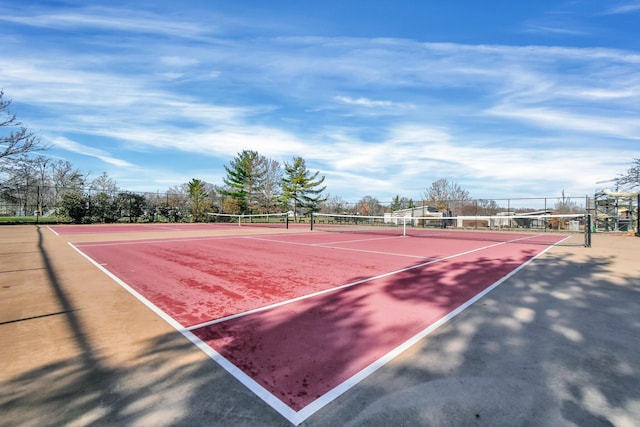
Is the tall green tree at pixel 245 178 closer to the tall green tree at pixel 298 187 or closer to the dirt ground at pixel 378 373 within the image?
the tall green tree at pixel 298 187

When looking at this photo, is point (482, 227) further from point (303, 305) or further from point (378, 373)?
point (378, 373)

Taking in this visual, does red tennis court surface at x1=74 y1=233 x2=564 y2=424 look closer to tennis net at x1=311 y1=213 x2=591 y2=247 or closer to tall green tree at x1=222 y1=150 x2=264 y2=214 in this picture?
tennis net at x1=311 y1=213 x2=591 y2=247

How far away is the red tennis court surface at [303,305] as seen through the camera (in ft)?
8.05

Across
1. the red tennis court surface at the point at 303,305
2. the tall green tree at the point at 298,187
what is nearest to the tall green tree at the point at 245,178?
the tall green tree at the point at 298,187

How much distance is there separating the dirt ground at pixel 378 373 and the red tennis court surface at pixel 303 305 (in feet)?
0.58

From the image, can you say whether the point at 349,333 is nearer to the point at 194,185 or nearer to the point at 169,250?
the point at 169,250

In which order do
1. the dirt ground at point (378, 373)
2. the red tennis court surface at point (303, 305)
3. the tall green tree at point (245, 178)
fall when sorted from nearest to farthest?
the dirt ground at point (378, 373)
the red tennis court surface at point (303, 305)
the tall green tree at point (245, 178)

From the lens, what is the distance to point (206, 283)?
536 cm

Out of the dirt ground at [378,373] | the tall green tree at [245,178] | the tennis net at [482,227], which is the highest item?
the tall green tree at [245,178]

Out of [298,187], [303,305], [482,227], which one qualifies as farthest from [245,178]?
[303,305]

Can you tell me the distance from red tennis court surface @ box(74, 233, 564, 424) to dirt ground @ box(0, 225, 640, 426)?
18 centimetres

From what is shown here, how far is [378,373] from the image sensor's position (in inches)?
95.7

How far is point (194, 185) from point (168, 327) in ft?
133

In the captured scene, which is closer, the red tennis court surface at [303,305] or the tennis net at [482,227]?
the red tennis court surface at [303,305]
